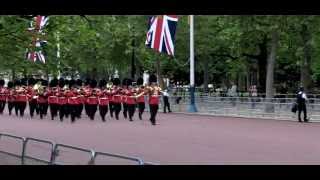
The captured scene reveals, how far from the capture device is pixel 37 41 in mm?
19797

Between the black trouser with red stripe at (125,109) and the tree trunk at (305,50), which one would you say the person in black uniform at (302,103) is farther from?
the tree trunk at (305,50)

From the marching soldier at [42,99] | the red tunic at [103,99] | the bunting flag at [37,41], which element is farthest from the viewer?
the marching soldier at [42,99]

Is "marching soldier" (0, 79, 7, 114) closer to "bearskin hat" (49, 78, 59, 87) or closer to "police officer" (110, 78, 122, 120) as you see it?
"bearskin hat" (49, 78, 59, 87)

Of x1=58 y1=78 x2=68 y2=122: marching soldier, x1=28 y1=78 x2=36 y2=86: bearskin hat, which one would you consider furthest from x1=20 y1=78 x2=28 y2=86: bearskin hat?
x1=58 y1=78 x2=68 y2=122: marching soldier

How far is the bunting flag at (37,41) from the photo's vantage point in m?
18.7

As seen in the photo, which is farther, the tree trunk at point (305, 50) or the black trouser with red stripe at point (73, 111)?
the tree trunk at point (305, 50)

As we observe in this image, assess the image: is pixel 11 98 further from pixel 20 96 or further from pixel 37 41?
pixel 37 41

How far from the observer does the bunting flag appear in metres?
18.7

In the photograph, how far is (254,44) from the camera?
143ft

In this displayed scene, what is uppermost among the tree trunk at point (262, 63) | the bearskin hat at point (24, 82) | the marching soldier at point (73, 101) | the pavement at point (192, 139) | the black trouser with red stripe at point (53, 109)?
the tree trunk at point (262, 63)

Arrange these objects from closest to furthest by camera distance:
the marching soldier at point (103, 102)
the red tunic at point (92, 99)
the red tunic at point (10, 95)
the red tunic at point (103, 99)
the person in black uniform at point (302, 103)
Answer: the person in black uniform at point (302, 103)
the marching soldier at point (103, 102)
the red tunic at point (103, 99)
the red tunic at point (92, 99)
the red tunic at point (10, 95)

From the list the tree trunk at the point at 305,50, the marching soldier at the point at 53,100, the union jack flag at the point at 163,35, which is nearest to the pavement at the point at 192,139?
the marching soldier at the point at 53,100
